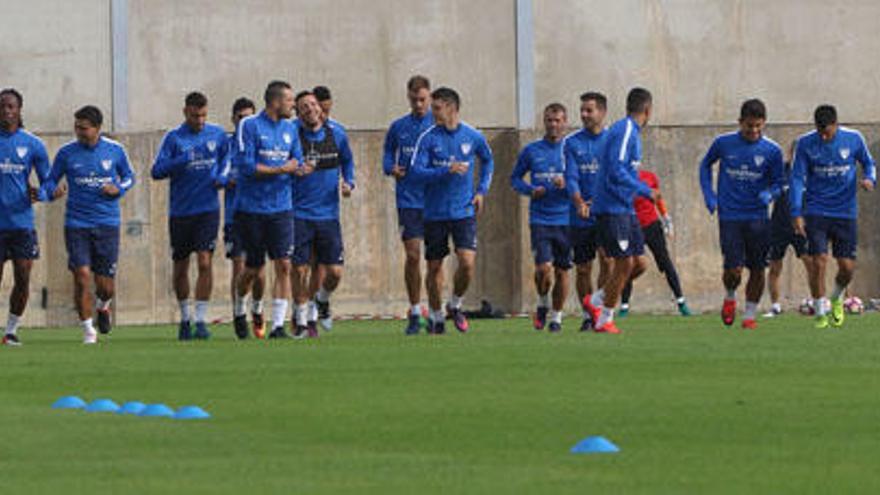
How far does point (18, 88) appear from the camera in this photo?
35.2m

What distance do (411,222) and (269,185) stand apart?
6.25ft

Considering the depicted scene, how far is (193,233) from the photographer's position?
2373cm

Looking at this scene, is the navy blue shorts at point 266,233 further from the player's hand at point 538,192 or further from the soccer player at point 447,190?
the player's hand at point 538,192

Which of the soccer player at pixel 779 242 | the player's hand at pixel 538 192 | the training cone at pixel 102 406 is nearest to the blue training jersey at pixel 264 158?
the player's hand at pixel 538 192

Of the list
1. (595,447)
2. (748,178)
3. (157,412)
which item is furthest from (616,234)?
(595,447)

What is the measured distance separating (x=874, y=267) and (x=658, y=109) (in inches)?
189

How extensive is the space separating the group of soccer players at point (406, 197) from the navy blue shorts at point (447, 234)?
2 centimetres

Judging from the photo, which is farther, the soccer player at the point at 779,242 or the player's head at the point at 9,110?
the soccer player at the point at 779,242

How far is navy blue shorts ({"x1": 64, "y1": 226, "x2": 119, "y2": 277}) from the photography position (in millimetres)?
23312

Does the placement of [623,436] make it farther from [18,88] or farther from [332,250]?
[18,88]

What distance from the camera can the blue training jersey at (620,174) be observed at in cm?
2239

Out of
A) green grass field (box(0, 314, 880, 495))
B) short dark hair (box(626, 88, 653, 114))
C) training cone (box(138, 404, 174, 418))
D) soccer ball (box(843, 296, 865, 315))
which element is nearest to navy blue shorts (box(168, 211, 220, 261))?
green grass field (box(0, 314, 880, 495))

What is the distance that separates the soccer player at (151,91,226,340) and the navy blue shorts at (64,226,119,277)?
0.64 meters

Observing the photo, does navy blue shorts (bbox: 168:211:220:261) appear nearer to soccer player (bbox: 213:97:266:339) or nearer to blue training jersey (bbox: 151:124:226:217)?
blue training jersey (bbox: 151:124:226:217)
